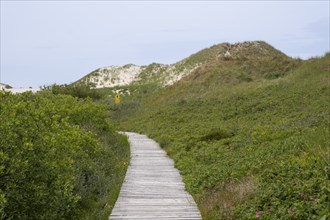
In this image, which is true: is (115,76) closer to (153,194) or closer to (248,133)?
(248,133)

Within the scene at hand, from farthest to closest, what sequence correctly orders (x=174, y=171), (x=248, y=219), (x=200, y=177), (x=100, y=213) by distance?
(x=174, y=171) → (x=200, y=177) → (x=100, y=213) → (x=248, y=219)

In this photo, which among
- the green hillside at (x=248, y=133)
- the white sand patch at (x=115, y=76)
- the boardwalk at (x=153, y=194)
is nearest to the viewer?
the green hillside at (x=248, y=133)

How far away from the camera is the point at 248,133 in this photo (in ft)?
62.7

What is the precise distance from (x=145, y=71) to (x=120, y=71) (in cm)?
516

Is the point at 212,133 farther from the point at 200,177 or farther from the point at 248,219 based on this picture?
the point at 248,219

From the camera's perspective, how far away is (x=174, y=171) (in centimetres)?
1448

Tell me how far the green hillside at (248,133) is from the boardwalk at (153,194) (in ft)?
1.09

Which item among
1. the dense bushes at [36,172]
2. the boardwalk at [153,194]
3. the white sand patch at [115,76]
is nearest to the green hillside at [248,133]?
the boardwalk at [153,194]

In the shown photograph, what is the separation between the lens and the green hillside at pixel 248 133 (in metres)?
8.33

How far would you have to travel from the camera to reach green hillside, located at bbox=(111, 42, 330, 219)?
8.33 m

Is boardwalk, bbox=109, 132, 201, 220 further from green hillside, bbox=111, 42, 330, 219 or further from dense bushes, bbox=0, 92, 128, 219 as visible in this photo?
dense bushes, bbox=0, 92, 128, 219

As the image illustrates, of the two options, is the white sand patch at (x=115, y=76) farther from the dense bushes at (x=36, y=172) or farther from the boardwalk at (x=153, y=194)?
the dense bushes at (x=36, y=172)

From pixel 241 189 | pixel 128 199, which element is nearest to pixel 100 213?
pixel 128 199

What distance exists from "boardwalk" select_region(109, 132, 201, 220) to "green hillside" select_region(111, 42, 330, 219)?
33 cm
